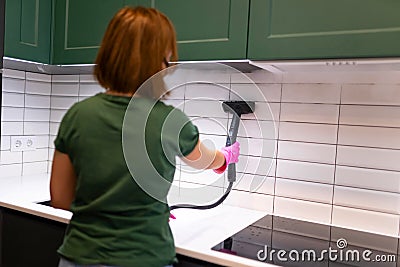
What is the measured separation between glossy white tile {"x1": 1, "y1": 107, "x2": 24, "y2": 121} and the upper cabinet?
37cm

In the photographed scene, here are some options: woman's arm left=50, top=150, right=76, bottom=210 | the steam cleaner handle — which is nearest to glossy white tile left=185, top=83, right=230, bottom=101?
the steam cleaner handle

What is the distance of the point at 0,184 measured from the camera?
1715 millimetres

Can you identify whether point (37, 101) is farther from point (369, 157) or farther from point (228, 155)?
point (369, 157)

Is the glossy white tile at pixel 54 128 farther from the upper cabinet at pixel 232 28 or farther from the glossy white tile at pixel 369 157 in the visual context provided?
the glossy white tile at pixel 369 157

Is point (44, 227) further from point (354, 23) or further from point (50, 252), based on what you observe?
point (354, 23)

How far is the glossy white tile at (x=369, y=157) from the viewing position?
1.30 meters

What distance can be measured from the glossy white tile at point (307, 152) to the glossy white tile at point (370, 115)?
117 mm

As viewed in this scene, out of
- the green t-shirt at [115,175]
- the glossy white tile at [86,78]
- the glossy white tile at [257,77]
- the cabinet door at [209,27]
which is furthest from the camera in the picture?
the glossy white tile at [86,78]

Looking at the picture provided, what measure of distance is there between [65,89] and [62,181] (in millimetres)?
1141

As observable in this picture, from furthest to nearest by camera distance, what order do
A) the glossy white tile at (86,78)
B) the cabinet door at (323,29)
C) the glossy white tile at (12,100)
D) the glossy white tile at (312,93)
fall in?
1. the glossy white tile at (86,78)
2. the glossy white tile at (12,100)
3. the glossy white tile at (312,93)
4. the cabinet door at (323,29)

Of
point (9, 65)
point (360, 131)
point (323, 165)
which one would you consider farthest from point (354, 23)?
point (9, 65)

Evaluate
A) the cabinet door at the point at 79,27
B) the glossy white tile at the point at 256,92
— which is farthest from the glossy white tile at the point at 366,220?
the cabinet door at the point at 79,27

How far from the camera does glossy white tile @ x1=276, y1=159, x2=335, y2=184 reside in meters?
1.40

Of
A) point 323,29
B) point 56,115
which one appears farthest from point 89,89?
point 323,29
